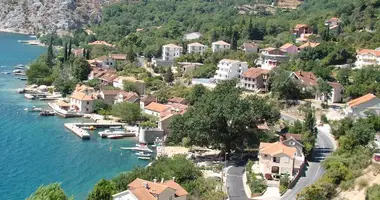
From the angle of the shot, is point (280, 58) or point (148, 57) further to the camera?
point (148, 57)

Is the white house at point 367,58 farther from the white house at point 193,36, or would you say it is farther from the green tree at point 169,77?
the white house at point 193,36

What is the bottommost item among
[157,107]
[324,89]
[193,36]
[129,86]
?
[157,107]

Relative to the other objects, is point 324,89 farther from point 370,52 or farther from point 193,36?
point 193,36

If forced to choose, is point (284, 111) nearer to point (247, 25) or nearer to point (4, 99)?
point (4, 99)

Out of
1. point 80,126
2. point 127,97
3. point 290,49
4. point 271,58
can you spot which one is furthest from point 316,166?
point 290,49

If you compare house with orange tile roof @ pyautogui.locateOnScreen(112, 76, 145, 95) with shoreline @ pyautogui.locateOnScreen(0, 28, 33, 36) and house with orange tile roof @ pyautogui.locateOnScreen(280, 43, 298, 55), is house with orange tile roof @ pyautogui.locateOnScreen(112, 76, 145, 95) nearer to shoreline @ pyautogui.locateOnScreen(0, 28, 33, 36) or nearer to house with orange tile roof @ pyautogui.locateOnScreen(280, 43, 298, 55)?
house with orange tile roof @ pyautogui.locateOnScreen(280, 43, 298, 55)

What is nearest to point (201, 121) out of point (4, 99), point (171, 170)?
point (171, 170)
